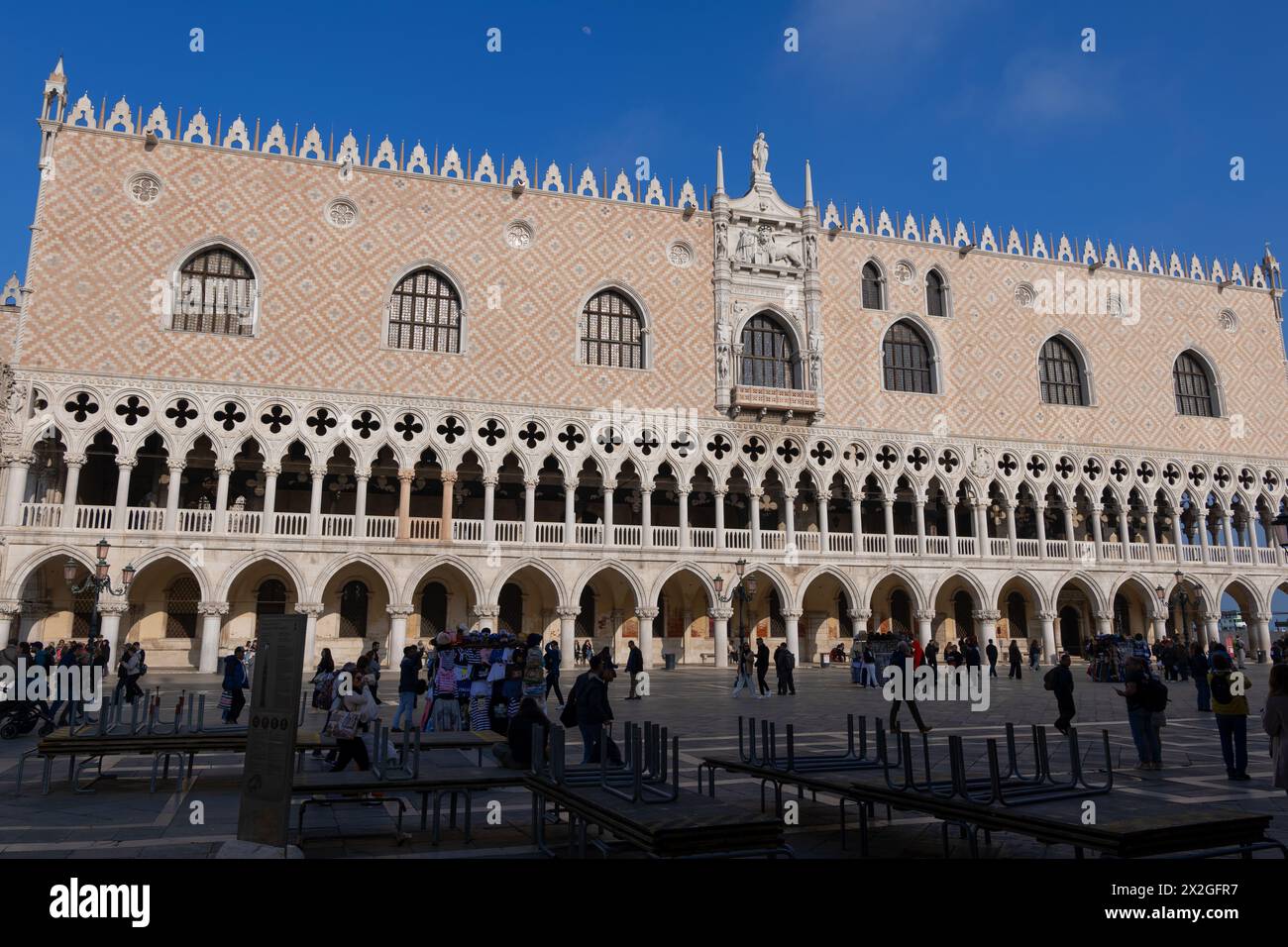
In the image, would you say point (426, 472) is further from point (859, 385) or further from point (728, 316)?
point (859, 385)

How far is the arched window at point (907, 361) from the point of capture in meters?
25.9

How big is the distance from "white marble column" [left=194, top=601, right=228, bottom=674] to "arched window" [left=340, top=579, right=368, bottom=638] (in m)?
3.20

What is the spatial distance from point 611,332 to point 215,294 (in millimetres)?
9327

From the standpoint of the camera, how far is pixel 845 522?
27312 millimetres

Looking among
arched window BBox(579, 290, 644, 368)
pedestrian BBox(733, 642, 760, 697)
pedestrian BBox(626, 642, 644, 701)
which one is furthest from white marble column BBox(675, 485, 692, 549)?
pedestrian BBox(626, 642, 644, 701)

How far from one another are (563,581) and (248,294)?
9756 millimetres

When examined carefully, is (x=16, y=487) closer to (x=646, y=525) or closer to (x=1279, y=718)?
(x=646, y=525)

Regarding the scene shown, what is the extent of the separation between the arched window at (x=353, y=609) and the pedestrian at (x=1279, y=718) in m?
19.9

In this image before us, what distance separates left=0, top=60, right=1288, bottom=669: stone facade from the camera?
66.0 ft

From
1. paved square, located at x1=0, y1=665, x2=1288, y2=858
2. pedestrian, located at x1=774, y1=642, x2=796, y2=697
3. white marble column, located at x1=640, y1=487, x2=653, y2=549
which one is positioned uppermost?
white marble column, located at x1=640, y1=487, x2=653, y2=549

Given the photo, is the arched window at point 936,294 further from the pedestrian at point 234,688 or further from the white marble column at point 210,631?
the pedestrian at point 234,688

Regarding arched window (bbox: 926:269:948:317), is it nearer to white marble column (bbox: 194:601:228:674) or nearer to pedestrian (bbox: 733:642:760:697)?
pedestrian (bbox: 733:642:760:697)

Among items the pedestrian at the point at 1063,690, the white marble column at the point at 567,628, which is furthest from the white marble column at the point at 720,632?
the pedestrian at the point at 1063,690
